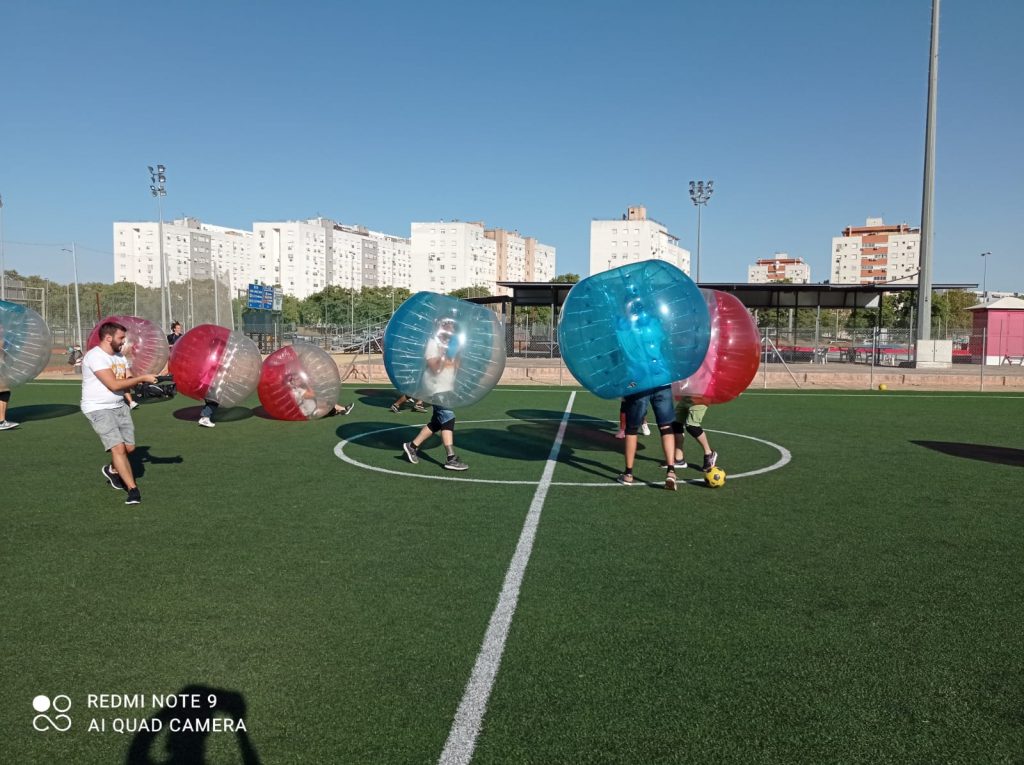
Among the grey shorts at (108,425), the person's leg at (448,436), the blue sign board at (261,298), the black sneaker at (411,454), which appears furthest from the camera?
the blue sign board at (261,298)

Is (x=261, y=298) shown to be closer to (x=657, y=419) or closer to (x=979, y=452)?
(x=657, y=419)

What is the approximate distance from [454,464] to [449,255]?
151246 mm

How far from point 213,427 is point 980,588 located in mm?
12897

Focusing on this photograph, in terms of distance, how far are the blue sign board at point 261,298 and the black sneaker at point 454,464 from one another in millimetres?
32730

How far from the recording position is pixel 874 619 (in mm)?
4906

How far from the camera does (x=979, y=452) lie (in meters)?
11.5

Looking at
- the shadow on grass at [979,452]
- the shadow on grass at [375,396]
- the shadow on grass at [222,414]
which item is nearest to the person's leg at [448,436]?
the shadow on grass at [222,414]

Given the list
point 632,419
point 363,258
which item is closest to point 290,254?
point 363,258

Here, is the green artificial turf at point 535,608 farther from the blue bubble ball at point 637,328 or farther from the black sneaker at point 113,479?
the blue bubble ball at point 637,328

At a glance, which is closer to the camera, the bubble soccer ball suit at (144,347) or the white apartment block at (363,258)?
the bubble soccer ball suit at (144,347)

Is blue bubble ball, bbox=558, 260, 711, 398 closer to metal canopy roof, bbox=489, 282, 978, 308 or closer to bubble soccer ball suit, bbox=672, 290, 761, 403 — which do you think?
bubble soccer ball suit, bbox=672, 290, 761, 403

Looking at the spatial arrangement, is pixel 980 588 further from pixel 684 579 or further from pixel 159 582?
pixel 159 582

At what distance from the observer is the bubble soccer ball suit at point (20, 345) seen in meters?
13.0

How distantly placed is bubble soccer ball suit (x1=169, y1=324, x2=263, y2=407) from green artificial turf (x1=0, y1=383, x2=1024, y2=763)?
385cm
